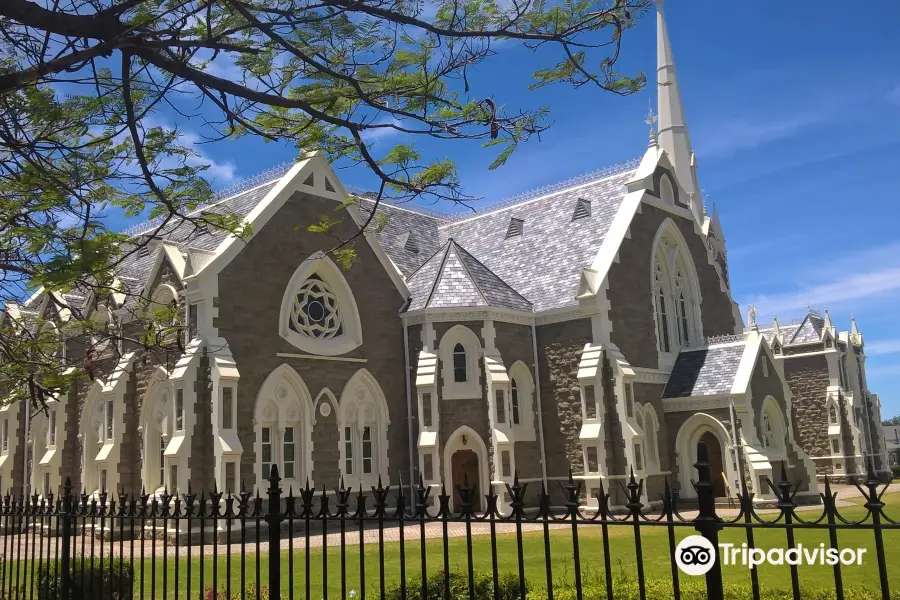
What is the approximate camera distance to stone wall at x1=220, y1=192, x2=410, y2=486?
21734mm

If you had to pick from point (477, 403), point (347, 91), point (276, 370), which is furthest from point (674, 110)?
point (347, 91)

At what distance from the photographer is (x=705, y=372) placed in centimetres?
2842

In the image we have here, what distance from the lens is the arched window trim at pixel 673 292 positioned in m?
30.0

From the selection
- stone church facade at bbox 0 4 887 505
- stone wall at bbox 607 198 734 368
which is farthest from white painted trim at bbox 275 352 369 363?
stone wall at bbox 607 198 734 368

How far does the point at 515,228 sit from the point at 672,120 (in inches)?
1036

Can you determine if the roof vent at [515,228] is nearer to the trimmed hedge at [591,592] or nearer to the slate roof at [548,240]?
the slate roof at [548,240]

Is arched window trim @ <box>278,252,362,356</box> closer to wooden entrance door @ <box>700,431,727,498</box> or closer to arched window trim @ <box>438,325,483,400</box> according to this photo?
arched window trim @ <box>438,325,483,400</box>

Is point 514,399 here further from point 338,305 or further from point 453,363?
point 338,305

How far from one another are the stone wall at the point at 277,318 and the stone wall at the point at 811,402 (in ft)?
90.8

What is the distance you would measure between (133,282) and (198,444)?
9.93m

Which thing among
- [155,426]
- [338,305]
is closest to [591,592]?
[338,305]

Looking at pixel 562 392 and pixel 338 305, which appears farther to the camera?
pixel 562 392

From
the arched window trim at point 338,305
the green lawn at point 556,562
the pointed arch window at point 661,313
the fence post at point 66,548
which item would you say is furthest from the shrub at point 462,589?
the pointed arch window at point 661,313

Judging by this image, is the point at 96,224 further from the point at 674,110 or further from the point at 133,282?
the point at 674,110
